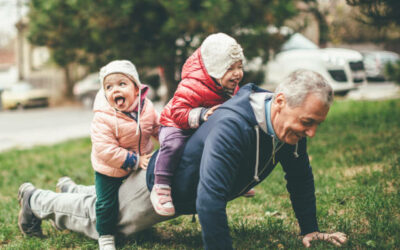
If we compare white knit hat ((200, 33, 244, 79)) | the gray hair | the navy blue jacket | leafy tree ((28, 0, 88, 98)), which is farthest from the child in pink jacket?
leafy tree ((28, 0, 88, 98))

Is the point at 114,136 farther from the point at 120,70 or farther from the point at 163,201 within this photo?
the point at 163,201

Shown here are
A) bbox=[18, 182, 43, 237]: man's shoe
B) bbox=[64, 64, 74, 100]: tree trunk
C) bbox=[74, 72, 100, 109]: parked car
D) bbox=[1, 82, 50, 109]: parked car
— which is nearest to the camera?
bbox=[18, 182, 43, 237]: man's shoe

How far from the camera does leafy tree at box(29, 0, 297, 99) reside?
251 inches

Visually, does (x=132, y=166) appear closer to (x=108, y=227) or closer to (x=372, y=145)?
(x=108, y=227)

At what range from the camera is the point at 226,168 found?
2.31m

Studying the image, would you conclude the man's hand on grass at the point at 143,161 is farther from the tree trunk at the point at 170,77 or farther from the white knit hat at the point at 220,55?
the tree trunk at the point at 170,77

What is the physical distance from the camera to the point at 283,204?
3996 mm

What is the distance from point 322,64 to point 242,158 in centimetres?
1012

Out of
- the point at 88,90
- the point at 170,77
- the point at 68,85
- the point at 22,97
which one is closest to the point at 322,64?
the point at 170,77

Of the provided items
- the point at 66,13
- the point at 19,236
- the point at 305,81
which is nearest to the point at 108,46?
the point at 66,13

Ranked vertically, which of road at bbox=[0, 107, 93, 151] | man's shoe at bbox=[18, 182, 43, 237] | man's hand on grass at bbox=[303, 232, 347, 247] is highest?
man's hand on grass at bbox=[303, 232, 347, 247]

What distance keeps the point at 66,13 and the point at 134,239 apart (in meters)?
5.62

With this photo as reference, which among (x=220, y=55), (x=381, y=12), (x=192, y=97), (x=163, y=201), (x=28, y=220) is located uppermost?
(x=381, y=12)

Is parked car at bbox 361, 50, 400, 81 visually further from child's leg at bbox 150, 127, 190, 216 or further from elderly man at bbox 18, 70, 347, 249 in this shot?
child's leg at bbox 150, 127, 190, 216
